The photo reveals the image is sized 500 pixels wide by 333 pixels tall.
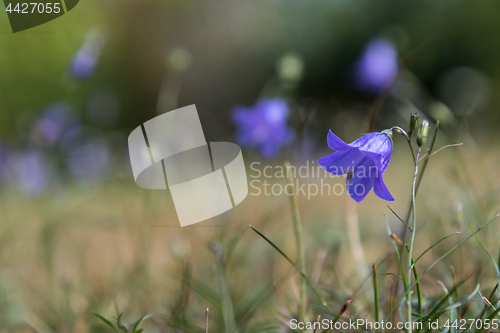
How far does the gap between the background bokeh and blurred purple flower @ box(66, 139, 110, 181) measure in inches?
0.7

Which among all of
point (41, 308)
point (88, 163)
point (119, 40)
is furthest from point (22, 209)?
point (119, 40)

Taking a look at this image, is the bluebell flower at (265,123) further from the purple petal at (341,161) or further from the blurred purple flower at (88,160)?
the blurred purple flower at (88,160)

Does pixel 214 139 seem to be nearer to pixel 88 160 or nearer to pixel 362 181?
pixel 88 160

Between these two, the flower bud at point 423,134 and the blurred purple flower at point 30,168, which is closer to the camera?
the flower bud at point 423,134

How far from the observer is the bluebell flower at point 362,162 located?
0.93m

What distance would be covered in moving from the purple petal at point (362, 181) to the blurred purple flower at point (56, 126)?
5.79ft

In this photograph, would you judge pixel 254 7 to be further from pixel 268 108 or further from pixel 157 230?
pixel 157 230

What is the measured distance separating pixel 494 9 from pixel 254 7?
429 cm

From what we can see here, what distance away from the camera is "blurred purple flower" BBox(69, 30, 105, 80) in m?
1.96

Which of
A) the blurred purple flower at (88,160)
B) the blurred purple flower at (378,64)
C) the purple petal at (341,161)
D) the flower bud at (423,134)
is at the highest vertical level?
the flower bud at (423,134)

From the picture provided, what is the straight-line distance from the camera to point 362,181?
40.9 inches

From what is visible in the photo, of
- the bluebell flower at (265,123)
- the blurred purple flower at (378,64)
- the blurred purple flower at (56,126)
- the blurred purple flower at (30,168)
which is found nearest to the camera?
the blurred purple flower at (56,126)

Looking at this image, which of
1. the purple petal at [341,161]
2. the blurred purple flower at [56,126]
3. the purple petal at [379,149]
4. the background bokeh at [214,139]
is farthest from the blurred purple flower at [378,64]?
the purple petal at [379,149]

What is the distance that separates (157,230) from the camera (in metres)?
2.57
